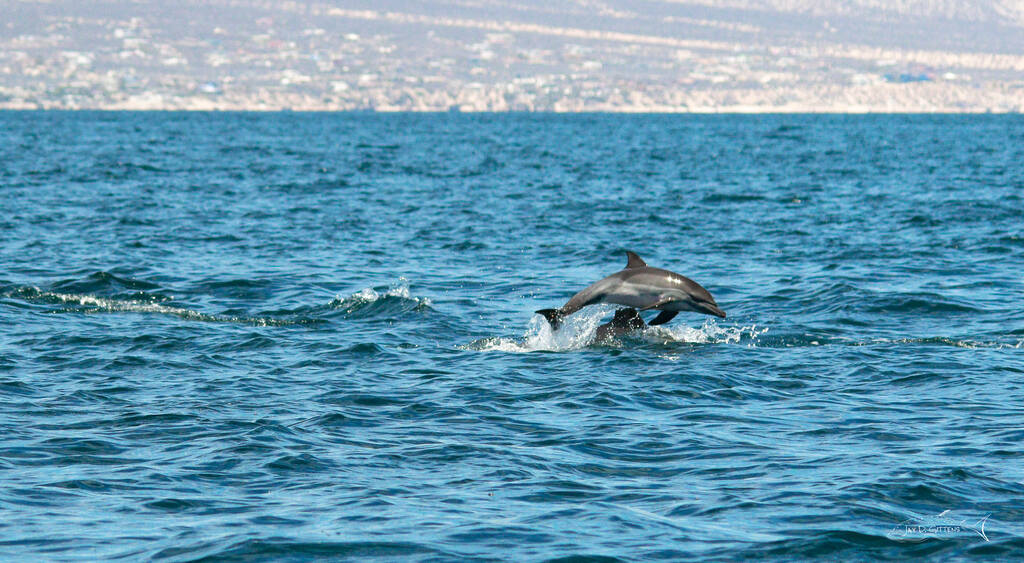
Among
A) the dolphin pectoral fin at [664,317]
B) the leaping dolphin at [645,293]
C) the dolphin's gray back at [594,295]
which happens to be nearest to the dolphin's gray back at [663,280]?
the leaping dolphin at [645,293]

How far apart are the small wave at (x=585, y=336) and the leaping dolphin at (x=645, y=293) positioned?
2.13 feet

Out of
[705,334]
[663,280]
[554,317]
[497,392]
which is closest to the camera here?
[497,392]

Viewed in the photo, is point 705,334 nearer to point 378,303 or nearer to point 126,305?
point 378,303

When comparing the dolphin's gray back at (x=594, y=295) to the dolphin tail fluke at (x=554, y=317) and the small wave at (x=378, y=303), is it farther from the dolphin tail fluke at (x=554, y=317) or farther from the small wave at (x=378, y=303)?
the small wave at (x=378, y=303)

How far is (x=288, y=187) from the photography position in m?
51.8

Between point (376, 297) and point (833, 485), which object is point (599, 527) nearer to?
point (833, 485)

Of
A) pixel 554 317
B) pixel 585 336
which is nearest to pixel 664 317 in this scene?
pixel 585 336

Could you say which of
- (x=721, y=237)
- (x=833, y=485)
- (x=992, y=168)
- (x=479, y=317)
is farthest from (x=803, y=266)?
(x=992, y=168)

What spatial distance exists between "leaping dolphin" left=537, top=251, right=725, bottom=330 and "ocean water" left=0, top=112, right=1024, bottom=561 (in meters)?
0.70

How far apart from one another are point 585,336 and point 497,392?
13.4 feet

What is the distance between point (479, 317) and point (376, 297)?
2.14m

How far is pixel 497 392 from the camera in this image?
15.7 m

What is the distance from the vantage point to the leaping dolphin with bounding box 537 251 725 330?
720 inches

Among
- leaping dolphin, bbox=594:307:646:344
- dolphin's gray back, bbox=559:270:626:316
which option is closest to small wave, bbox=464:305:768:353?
leaping dolphin, bbox=594:307:646:344
